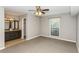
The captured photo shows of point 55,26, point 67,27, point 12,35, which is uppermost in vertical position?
point 55,26

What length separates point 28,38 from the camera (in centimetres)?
699

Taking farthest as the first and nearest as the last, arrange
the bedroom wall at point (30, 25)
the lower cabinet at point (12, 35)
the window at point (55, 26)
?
1. the window at point (55, 26)
2. the bedroom wall at point (30, 25)
3. the lower cabinet at point (12, 35)

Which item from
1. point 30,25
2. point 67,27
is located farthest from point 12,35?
point 67,27

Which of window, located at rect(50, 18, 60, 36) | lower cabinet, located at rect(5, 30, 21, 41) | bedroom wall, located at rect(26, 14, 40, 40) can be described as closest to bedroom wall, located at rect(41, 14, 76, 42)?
window, located at rect(50, 18, 60, 36)

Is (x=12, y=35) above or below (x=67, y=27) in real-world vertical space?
below

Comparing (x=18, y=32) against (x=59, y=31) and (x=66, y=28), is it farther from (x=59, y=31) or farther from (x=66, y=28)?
(x=66, y=28)

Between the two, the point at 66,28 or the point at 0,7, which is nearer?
the point at 0,7

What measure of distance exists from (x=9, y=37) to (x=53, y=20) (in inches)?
175

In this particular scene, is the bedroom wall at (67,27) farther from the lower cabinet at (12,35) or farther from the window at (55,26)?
the lower cabinet at (12,35)

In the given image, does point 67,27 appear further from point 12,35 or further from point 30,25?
point 12,35

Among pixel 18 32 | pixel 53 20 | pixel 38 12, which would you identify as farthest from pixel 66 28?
pixel 18 32

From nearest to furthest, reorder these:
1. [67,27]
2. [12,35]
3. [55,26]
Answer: [67,27] < [12,35] < [55,26]

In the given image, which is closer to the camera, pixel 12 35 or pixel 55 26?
pixel 12 35

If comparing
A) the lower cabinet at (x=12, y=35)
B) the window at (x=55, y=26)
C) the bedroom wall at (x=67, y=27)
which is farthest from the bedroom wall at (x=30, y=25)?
the bedroom wall at (x=67, y=27)
